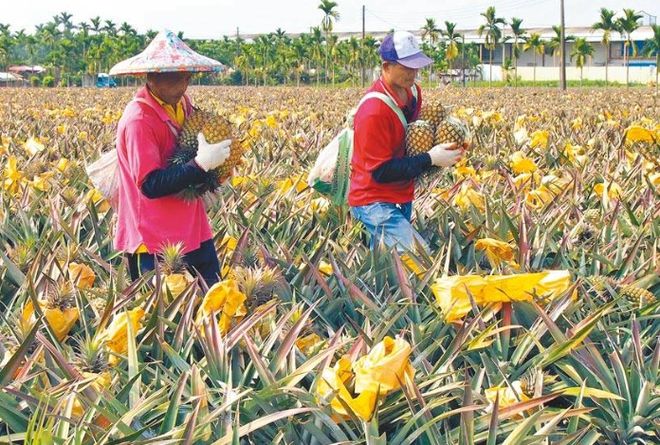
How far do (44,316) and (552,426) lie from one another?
1.43m

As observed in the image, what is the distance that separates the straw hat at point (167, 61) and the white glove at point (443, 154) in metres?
1.03

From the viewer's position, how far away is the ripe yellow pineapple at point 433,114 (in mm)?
3998

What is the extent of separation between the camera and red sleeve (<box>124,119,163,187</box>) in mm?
3061

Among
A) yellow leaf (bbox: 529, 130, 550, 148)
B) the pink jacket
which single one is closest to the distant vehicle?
yellow leaf (bbox: 529, 130, 550, 148)

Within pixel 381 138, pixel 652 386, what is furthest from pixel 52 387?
pixel 381 138

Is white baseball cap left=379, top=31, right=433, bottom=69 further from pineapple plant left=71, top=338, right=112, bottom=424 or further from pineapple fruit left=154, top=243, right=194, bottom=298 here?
pineapple plant left=71, top=338, right=112, bottom=424

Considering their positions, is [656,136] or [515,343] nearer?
[515,343]

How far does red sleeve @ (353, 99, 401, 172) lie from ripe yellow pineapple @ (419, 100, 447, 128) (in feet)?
0.73

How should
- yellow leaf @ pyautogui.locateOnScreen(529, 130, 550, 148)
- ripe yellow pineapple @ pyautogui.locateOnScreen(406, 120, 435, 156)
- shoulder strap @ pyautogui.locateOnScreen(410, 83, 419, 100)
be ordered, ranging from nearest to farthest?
ripe yellow pineapple @ pyautogui.locateOnScreen(406, 120, 435, 156) → shoulder strap @ pyautogui.locateOnScreen(410, 83, 419, 100) → yellow leaf @ pyautogui.locateOnScreen(529, 130, 550, 148)

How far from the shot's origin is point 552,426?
2062mm

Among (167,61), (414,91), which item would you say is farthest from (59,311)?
(414,91)

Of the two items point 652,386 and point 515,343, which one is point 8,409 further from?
point 652,386

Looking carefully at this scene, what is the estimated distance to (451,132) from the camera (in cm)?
386

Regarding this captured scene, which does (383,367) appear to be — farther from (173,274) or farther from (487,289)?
(173,274)
